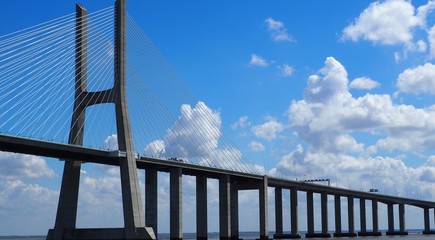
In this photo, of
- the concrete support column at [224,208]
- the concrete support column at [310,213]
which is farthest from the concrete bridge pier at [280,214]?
the concrete support column at [224,208]

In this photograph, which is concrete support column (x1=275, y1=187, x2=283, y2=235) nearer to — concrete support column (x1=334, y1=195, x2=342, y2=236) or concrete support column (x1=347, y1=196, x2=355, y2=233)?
concrete support column (x1=334, y1=195, x2=342, y2=236)

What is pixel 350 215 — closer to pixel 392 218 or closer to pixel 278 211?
pixel 392 218

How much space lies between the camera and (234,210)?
298 feet

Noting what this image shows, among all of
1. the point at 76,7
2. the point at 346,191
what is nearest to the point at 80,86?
the point at 76,7

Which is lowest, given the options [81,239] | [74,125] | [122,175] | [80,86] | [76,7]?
[81,239]

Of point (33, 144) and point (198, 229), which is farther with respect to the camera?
point (198, 229)

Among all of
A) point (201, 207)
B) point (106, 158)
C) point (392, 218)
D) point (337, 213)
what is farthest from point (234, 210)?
point (392, 218)

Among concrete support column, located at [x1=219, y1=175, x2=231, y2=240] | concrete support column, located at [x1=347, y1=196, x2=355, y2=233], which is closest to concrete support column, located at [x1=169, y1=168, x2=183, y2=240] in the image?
concrete support column, located at [x1=219, y1=175, x2=231, y2=240]

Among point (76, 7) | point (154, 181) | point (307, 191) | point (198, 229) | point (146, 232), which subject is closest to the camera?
point (146, 232)

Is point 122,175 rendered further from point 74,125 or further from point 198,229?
point 198,229

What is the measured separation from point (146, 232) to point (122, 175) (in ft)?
17.8

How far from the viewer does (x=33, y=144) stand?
53156 millimetres

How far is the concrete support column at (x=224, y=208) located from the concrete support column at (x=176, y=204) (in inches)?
454

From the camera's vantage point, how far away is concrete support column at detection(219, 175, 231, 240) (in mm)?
84375
